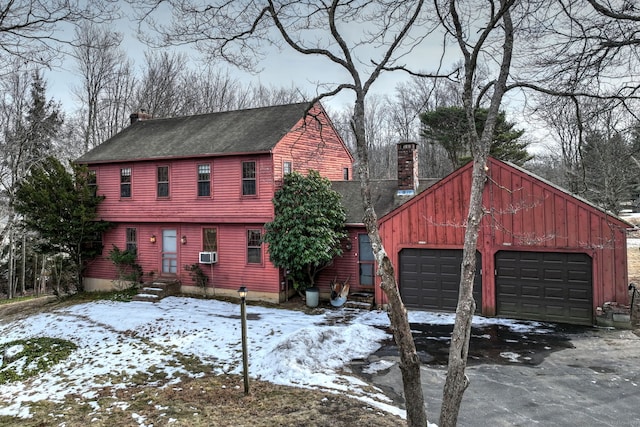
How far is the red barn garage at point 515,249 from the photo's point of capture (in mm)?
11164

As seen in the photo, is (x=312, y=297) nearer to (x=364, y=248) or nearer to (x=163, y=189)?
(x=364, y=248)

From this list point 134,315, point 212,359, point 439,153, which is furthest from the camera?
point 439,153

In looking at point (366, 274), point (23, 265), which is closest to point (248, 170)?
point (366, 274)

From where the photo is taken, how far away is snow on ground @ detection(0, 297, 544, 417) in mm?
7910

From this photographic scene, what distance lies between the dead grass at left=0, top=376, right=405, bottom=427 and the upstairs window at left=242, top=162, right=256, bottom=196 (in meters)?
8.44

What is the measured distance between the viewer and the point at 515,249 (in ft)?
39.6

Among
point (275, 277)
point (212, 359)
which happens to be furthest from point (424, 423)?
point (275, 277)

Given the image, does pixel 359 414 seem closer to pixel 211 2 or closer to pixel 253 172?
Answer: pixel 211 2

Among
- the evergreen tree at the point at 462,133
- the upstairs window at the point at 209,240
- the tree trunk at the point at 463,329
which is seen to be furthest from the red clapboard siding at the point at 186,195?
the evergreen tree at the point at 462,133

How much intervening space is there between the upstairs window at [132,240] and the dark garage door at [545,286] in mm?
13995

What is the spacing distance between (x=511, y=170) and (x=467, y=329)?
8.58 metres

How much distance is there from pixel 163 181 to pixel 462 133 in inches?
701

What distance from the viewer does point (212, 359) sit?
9289 mm

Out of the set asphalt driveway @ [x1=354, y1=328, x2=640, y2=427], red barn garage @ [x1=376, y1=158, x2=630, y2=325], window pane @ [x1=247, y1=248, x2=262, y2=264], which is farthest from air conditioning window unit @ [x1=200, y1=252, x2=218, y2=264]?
asphalt driveway @ [x1=354, y1=328, x2=640, y2=427]
